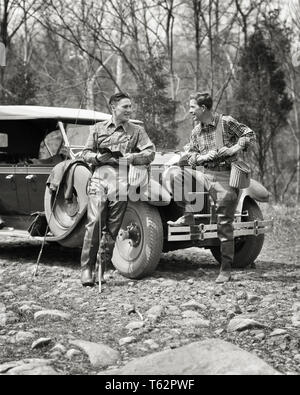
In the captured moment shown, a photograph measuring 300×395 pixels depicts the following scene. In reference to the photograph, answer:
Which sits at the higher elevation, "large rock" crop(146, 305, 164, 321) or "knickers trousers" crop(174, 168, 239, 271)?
"knickers trousers" crop(174, 168, 239, 271)

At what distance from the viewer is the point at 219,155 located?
226 inches

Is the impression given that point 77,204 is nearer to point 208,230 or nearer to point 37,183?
point 37,183

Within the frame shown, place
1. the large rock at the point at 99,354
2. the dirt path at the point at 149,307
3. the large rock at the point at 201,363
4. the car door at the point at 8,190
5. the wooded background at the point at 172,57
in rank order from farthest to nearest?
the wooded background at the point at 172,57 < the car door at the point at 8,190 < the dirt path at the point at 149,307 < the large rock at the point at 99,354 < the large rock at the point at 201,363

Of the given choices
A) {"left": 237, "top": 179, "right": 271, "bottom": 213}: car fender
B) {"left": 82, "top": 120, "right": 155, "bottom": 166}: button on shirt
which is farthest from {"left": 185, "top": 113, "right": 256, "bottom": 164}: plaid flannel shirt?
{"left": 237, "top": 179, "right": 271, "bottom": 213}: car fender

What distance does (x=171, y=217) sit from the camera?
647 cm

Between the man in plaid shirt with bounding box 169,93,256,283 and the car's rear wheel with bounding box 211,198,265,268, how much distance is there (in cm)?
98

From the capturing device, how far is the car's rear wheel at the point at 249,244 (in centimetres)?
683

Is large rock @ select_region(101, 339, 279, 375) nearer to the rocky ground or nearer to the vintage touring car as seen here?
the rocky ground

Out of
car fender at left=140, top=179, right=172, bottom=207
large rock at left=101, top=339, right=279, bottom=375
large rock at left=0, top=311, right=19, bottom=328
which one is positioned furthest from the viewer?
car fender at left=140, top=179, right=172, bottom=207

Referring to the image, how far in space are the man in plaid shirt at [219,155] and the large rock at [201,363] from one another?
8.06 feet

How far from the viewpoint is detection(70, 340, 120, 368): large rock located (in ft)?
11.8

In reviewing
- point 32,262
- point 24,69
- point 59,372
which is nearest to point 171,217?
point 32,262

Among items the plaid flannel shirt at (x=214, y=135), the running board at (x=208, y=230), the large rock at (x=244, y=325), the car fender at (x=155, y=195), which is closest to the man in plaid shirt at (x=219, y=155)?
the plaid flannel shirt at (x=214, y=135)

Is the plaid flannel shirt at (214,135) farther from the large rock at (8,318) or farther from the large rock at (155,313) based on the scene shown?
the large rock at (8,318)
